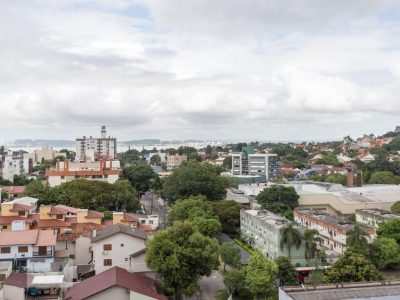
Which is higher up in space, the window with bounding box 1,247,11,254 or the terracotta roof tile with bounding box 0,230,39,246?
the terracotta roof tile with bounding box 0,230,39,246

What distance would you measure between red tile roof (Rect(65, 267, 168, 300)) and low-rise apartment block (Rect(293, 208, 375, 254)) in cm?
1536

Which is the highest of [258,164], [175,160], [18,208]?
[175,160]

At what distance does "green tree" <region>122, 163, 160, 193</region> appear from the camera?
62.8m

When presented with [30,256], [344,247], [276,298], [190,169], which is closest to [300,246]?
[344,247]

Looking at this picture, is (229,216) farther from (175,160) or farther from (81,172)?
(175,160)

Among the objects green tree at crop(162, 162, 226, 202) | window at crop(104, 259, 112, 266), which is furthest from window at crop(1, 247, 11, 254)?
green tree at crop(162, 162, 226, 202)

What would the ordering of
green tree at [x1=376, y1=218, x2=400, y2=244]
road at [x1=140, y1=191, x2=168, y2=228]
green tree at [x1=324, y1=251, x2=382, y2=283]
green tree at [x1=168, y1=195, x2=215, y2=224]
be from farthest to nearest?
road at [x1=140, y1=191, x2=168, y2=228]
green tree at [x1=168, y1=195, x2=215, y2=224]
green tree at [x1=376, y1=218, x2=400, y2=244]
green tree at [x1=324, y1=251, x2=382, y2=283]

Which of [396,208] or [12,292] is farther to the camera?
[396,208]

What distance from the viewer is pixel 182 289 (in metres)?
23.6

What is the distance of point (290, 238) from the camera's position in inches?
1169

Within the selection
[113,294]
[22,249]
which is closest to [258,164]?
[22,249]

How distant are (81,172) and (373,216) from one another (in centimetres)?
3653

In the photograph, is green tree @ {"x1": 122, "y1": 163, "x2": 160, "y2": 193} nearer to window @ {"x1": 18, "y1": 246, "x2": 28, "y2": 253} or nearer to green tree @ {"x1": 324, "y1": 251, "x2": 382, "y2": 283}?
window @ {"x1": 18, "y1": 246, "x2": 28, "y2": 253}

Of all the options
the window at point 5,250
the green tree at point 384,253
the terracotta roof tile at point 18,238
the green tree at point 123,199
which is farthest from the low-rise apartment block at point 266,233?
the window at point 5,250
